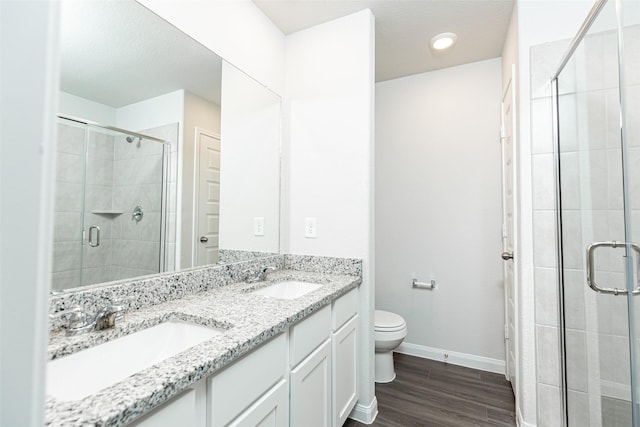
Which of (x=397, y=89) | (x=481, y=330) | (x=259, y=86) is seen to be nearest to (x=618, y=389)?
(x=481, y=330)

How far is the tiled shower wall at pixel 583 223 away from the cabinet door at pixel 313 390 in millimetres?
1156

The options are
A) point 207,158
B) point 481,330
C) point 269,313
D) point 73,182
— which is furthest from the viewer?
point 481,330

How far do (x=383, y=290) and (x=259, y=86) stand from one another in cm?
203

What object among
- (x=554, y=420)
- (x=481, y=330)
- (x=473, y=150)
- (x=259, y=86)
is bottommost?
(x=554, y=420)

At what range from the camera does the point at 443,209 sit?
256 cm

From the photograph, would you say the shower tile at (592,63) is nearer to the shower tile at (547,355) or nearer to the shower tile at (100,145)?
the shower tile at (547,355)

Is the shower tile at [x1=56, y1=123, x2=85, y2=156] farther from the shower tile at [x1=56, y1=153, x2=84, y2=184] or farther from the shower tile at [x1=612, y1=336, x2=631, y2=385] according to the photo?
the shower tile at [x1=612, y1=336, x2=631, y2=385]

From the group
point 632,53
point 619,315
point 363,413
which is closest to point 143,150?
point 363,413

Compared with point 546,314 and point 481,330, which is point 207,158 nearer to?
point 546,314

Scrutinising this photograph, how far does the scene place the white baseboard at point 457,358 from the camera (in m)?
2.32

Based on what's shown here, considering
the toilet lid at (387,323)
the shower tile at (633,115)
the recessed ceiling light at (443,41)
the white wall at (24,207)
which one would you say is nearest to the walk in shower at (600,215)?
the shower tile at (633,115)

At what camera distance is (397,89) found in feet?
9.07

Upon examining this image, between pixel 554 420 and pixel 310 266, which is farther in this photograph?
pixel 310 266

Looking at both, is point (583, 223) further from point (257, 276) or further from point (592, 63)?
point (257, 276)
